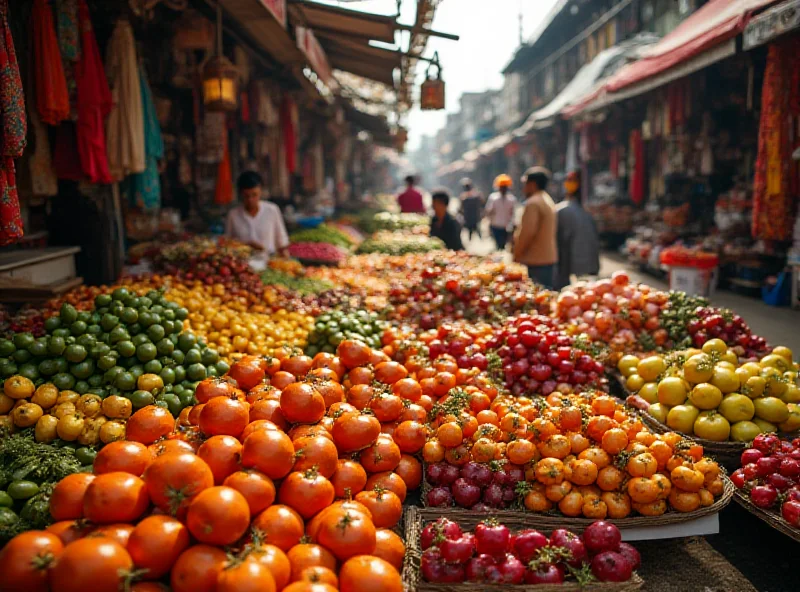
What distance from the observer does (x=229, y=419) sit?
230cm

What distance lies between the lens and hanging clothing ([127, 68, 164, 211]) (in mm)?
5566

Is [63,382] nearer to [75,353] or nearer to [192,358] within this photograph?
[75,353]

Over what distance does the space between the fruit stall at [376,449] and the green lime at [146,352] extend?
1 centimetres

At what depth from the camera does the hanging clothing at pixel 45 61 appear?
13.1 ft

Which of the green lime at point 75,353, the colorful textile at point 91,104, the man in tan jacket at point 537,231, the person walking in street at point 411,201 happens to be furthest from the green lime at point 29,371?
the person walking in street at point 411,201

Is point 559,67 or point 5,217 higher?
point 559,67

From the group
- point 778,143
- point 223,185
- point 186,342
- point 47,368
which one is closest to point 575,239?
point 778,143

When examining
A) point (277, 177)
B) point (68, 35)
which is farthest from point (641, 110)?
point (68, 35)

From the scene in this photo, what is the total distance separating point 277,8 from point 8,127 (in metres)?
3.05

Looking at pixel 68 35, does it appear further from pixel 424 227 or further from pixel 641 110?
pixel 641 110

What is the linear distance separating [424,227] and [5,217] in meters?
10.1

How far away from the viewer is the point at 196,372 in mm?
3289

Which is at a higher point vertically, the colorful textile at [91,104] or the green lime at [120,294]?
the colorful textile at [91,104]

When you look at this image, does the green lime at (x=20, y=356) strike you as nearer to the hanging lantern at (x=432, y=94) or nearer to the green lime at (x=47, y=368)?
the green lime at (x=47, y=368)
